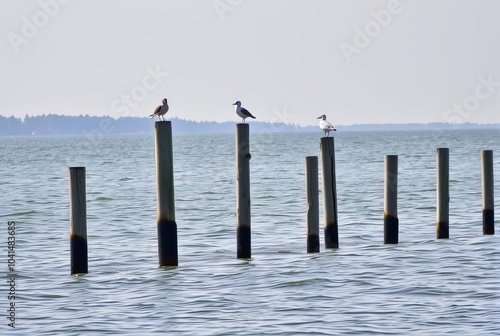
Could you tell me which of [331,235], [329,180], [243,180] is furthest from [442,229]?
[243,180]

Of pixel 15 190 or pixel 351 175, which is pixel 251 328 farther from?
pixel 351 175

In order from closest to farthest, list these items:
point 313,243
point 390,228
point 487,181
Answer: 1. point 313,243
2. point 390,228
3. point 487,181

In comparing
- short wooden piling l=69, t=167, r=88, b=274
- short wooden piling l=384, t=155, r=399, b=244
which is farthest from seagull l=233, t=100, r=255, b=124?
short wooden piling l=69, t=167, r=88, b=274

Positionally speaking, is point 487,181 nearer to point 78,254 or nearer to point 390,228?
point 390,228

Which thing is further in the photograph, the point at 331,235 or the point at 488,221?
the point at 488,221

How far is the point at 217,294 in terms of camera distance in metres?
16.5

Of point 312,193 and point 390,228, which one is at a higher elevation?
point 312,193

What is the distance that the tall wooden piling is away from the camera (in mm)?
16781

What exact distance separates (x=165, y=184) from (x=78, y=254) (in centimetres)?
176

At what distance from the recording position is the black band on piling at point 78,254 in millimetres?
16934

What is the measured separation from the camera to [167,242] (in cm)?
1764

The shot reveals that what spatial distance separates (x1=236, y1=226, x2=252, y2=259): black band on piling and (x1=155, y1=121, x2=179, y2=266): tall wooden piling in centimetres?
120

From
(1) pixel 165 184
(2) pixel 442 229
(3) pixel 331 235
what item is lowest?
(2) pixel 442 229

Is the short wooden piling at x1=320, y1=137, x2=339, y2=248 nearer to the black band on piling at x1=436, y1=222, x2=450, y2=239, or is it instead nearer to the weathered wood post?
the weathered wood post
